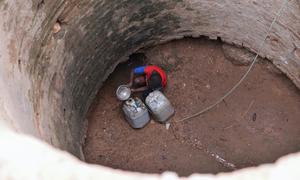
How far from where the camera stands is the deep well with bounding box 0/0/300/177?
2693 millimetres

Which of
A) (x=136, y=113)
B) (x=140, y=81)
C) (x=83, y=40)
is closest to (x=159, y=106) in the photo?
(x=136, y=113)

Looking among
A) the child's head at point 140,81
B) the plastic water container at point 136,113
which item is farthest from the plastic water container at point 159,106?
the child's head at point 140,81

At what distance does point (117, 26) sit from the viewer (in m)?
3.73

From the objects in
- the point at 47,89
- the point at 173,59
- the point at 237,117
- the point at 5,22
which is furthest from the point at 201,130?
the point at 5,22

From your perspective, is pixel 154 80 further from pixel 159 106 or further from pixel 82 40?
pixel 82 40

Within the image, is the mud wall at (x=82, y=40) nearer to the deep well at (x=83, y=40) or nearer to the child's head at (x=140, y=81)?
the deep well at (x=83, y=40)

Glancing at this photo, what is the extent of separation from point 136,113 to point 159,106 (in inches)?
7.9

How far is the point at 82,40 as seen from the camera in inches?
138

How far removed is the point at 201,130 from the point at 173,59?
71 cm

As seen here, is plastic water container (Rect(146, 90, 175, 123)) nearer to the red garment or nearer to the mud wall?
the red garment

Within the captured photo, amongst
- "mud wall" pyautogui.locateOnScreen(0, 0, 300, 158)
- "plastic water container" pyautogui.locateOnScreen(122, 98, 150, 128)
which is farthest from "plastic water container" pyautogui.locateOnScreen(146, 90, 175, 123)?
"mud wall" pyautogui.locateOnScreen(0, 0, 300, 158)

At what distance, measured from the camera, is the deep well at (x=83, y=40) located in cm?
269

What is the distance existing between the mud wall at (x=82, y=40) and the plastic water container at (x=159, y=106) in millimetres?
446

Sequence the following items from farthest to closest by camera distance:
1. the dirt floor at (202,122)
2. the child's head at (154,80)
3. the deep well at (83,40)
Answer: the child's head at (154,80)
the dirt floor at (202,122)
the deep well at (83,40)
